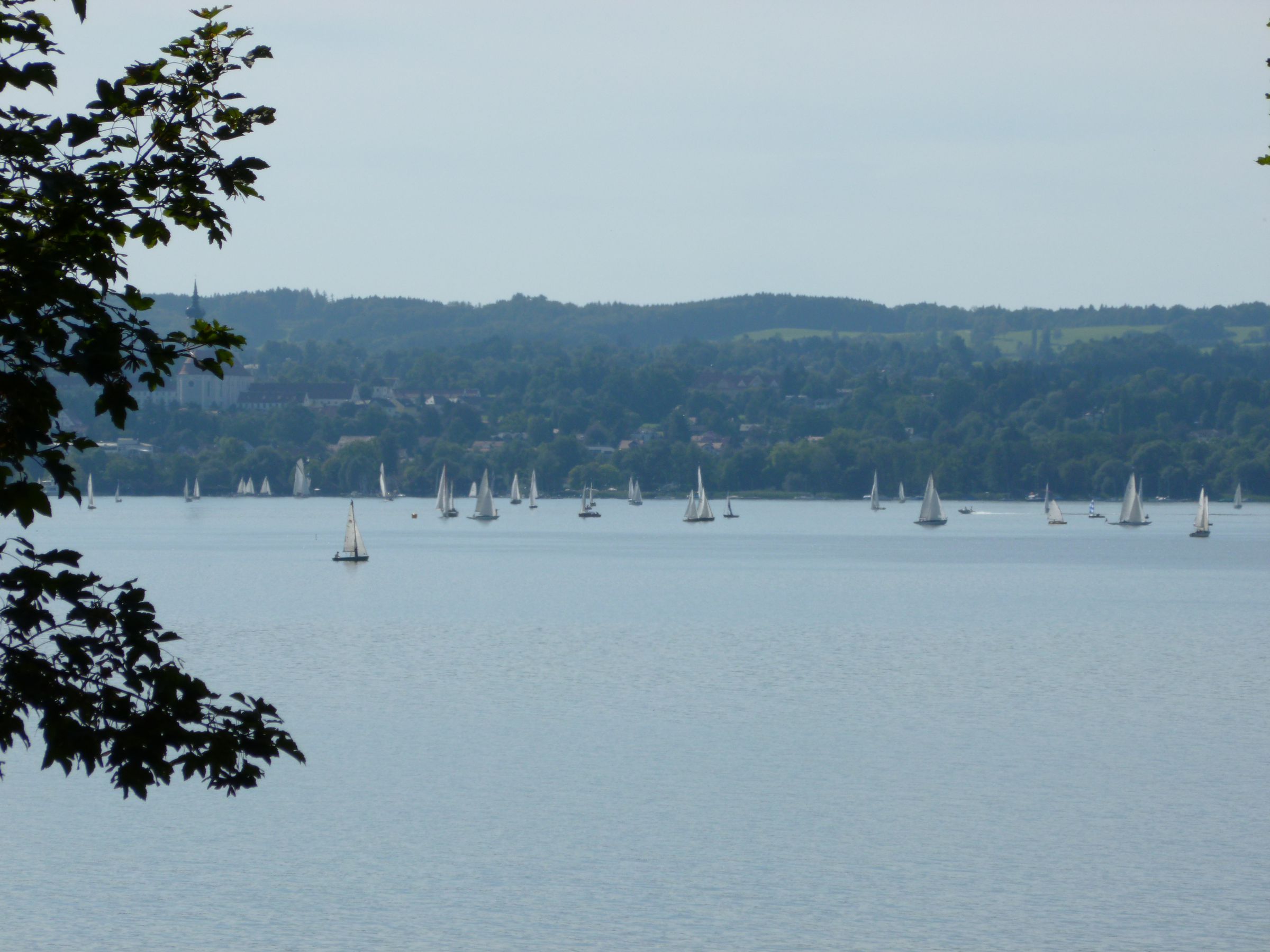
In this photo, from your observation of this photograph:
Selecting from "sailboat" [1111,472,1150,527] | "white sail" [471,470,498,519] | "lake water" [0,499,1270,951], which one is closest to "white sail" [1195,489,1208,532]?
"sailboat" [1111,472,1150,527]

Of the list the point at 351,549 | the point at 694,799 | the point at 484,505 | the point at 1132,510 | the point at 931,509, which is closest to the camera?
the point at 694,799

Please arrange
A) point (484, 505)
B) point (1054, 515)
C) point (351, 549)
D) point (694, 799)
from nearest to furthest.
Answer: point (694, 799) < point (351, 549) < point (1054, 515) < point (484, 505)

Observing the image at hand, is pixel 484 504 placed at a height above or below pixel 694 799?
above

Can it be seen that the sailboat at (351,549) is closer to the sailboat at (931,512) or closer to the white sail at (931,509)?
the sailboat at (931,512)

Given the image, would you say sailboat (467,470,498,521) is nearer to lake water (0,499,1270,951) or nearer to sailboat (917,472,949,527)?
sailboat (917,472,949,527)

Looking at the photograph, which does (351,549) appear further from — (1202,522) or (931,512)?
(931,512)

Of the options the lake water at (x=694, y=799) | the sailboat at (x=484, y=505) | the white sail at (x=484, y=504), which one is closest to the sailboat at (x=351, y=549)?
the lake water at (x=694, y=799)

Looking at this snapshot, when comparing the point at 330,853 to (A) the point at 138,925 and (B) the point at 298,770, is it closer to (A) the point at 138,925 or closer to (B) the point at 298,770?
(A) the point at 138,925

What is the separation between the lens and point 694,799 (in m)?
35.7

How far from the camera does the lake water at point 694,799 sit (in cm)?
2695

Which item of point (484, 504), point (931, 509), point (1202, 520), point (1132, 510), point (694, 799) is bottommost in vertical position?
point (694, 799)

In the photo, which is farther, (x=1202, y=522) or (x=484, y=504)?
(x=484, y=504)

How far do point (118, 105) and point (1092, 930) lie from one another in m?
19.4

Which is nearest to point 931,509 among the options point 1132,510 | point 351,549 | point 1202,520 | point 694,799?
point 1132,510
